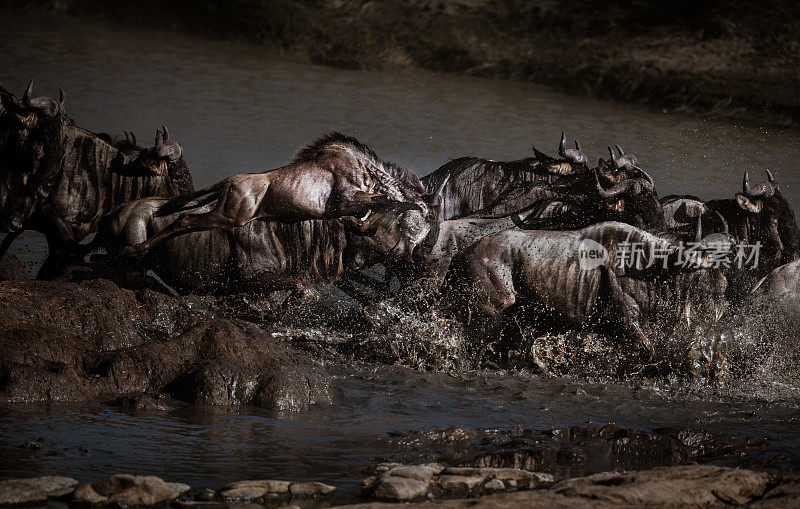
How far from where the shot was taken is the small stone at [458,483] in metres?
5.45

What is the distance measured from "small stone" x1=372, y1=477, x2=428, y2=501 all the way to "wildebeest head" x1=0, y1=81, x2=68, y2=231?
576 centimetres

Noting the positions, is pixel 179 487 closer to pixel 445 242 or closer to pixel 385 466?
pixel 385 466

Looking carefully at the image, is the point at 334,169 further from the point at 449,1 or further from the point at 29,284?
the point at 449,1

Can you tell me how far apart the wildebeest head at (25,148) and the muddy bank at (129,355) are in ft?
8.27

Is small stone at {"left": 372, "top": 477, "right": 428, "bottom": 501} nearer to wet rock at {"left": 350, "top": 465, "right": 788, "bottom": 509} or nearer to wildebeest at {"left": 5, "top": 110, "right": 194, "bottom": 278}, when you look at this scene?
wet rock at {"left": 350, "top": 465, "right": 788, "bottom": 509}

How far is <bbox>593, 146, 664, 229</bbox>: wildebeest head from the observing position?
981cm

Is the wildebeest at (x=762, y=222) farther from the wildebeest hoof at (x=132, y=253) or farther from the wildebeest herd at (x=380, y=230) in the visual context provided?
the wildebeest hoof at (x=132, y=253)

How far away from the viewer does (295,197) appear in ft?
31.2

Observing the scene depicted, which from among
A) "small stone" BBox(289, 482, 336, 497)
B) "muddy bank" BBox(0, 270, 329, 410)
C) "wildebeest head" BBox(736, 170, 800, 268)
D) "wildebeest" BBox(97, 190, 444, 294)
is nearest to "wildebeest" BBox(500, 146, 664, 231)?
"wildebeest head" BBox(736, 170, 800, 268)

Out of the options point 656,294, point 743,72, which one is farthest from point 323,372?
point 743,72

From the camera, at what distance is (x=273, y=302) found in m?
9.83

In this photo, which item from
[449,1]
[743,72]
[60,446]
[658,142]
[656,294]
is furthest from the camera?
[449,1]

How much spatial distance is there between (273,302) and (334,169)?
1.20m

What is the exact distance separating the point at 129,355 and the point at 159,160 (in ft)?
11.8
